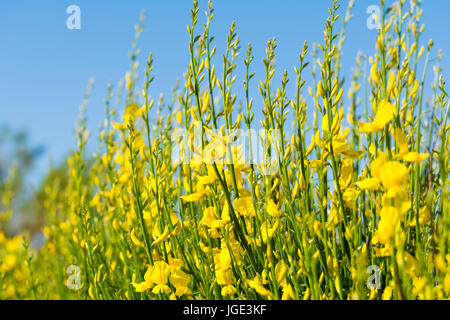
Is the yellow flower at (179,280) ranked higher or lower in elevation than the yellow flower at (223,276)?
lower

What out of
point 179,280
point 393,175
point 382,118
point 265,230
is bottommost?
point 179,280

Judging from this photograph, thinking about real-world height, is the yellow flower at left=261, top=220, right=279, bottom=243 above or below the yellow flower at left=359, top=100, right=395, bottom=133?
below

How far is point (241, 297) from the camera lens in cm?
98

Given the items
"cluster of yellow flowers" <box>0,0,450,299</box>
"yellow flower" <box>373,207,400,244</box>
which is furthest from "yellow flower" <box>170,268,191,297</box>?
"yellow flower" <box>373,207,400,244</box>

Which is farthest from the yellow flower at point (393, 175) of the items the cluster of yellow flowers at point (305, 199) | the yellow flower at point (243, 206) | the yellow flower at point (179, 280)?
the yellow flower at point (179, 280)

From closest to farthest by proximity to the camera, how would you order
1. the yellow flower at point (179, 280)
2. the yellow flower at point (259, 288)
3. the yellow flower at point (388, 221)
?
1. the yellow flower at point (388, 221)
2. the yellow flower at point (259, 288)
3. the yellow flower at point (179, 280)

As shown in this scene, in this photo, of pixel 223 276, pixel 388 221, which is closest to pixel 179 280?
pixel 223 276

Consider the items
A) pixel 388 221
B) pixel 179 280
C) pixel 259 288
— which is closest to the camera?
pixel 388 221

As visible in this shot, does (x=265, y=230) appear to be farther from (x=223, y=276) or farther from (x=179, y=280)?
(x=179, y=280)

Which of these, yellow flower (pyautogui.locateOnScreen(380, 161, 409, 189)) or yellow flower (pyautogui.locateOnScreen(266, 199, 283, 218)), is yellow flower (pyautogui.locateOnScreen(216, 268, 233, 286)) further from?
yellow flower (pyautogui.locateOnScreen(380, 161, 409, 189))

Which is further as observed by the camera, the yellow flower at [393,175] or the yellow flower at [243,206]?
the yellow flower at [243,206]

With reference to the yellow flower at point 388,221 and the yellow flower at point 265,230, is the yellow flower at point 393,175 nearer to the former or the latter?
the yellow flower at point 388,221
